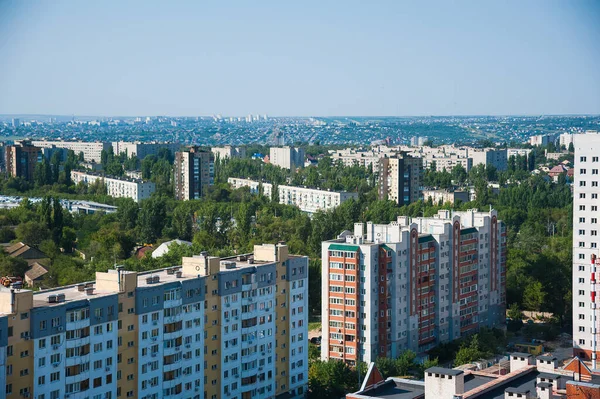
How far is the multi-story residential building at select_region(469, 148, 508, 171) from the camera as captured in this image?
150 ft

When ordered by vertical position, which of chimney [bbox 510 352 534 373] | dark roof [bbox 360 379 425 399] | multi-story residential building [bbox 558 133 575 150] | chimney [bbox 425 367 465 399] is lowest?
dark roof [bbox 360 379 425 399]

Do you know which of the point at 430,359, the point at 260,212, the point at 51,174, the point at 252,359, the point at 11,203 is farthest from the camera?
the point at 51,174

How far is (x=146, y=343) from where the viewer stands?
9.78m

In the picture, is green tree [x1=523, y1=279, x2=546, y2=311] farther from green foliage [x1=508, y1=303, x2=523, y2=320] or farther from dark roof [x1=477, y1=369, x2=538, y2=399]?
dark roof [x1=477, y1=369, x2=538, y2=399]

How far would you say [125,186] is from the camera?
1259 inches

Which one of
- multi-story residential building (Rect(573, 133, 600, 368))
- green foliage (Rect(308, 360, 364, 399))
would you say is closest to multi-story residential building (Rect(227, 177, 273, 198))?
multi-story residential building (Rect(573, 133, 600, 368))

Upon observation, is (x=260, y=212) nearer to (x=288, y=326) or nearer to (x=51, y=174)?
(x=51, y=174)

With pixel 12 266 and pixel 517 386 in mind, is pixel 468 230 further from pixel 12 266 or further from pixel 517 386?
pixel 12 266

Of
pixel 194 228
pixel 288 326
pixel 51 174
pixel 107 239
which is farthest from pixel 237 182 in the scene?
pixel 288 326

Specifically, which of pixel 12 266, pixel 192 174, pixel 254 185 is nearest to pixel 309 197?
pixel 192 174

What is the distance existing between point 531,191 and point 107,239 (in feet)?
44.6

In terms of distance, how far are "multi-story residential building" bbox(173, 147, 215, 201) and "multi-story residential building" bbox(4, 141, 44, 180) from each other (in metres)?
5.23

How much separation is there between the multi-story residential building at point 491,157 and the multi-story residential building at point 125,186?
18345 millimetres

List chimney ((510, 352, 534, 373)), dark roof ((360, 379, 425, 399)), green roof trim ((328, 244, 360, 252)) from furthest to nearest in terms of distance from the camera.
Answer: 1. green roof trim ((328, 244, 360, 252))
2. chimney ((510, 352, 534, 373))
3. dark roof ((360, 379, 425, 399))
